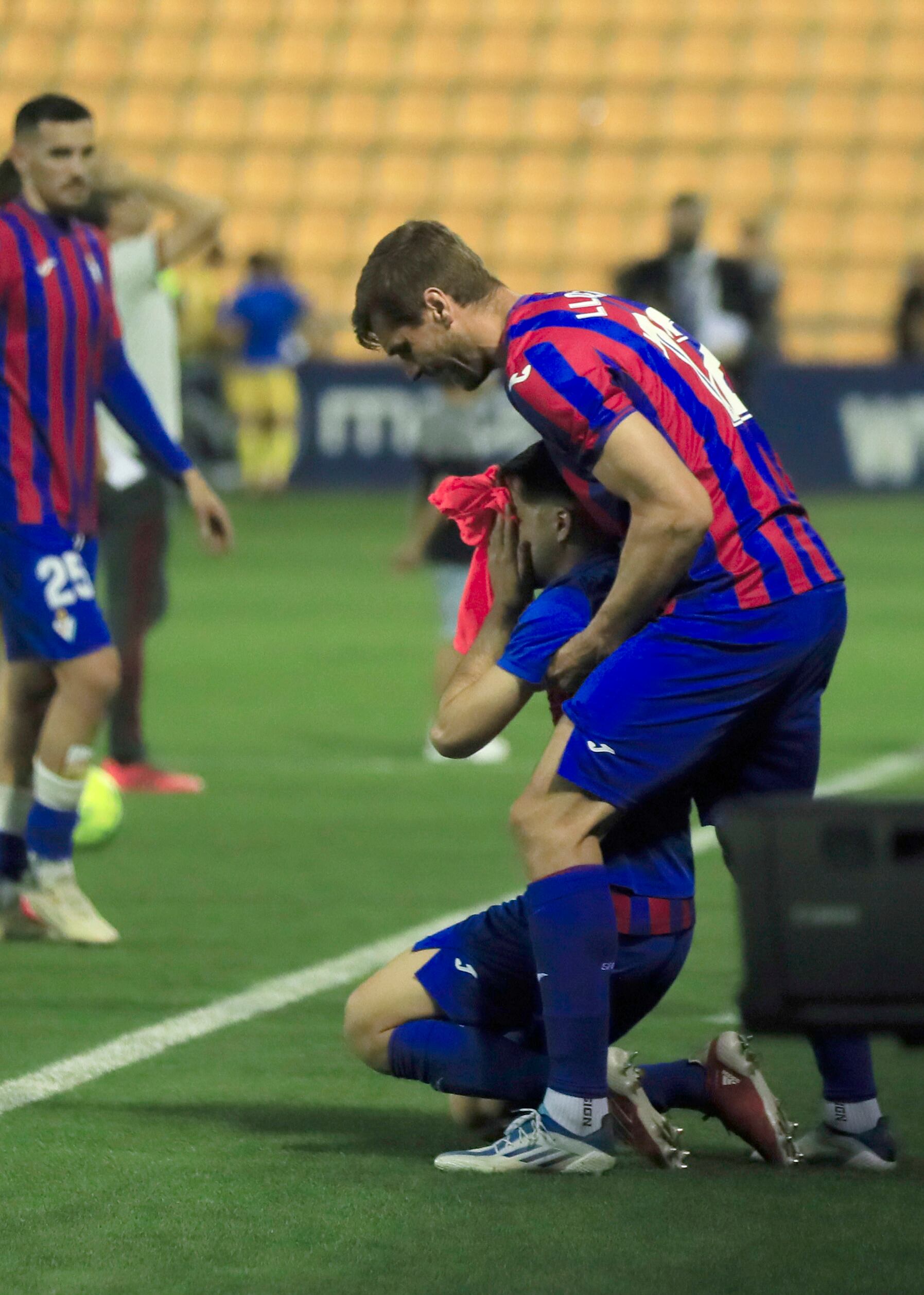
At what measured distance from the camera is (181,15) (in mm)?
28844

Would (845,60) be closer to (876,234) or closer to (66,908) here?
(876,234)

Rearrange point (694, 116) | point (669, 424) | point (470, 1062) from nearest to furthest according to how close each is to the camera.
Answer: point (669, 424) → point (470, 1062) → point (694, 116)

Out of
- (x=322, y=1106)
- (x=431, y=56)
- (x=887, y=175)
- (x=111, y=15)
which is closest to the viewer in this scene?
(x=322, y=1106)

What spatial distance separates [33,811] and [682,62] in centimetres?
2257

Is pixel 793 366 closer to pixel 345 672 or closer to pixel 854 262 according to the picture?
pixel 854 262

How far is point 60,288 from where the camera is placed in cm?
603

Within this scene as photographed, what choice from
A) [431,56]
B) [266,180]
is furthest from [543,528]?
[431,56]

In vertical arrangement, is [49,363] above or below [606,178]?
below

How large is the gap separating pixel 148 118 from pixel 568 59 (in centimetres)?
483

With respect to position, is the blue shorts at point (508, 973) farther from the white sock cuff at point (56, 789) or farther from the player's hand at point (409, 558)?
the player's hand at point (409, 558)

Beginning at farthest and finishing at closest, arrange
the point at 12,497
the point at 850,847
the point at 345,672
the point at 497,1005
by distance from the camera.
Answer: the point at 345,672 < the point at 12,497 < the point at 497,1005 < the point at 850,847

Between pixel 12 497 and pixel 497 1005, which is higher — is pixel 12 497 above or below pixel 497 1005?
above

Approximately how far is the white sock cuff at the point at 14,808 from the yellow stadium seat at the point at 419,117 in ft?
72.6

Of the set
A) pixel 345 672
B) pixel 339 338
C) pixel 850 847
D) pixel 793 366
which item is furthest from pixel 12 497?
pixel 339 338
